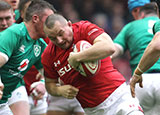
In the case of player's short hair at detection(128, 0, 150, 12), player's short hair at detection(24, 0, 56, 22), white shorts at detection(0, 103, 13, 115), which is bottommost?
white shorts at detection(0, 103, 13, 115)

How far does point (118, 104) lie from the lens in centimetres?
371

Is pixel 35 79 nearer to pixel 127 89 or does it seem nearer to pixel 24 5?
pixel 24 5

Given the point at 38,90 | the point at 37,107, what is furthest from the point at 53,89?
the point at 37,107

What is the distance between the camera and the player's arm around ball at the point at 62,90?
3.81 meters

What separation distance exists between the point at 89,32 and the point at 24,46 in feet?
2.93

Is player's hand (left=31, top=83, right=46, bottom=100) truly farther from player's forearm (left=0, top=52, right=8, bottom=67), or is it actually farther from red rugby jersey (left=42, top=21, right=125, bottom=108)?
player's forearm (left=0, top=52, right=8, bottom=67)

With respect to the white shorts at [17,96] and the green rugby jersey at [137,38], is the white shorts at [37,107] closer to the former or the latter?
the white shorts at [17,96]

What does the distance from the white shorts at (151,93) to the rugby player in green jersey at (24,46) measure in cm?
147

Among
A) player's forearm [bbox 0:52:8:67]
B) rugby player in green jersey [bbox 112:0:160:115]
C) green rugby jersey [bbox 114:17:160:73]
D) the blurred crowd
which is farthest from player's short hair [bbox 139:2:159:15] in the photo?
the blurred crowd

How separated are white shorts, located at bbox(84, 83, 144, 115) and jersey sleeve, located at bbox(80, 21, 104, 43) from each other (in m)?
0.64

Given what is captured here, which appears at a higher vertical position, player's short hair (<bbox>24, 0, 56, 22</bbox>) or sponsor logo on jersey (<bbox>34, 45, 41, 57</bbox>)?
player's short hair (<bbox>24, 0, 56, 22</bbox>)

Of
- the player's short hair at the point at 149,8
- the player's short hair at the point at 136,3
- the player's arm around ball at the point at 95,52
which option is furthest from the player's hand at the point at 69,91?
the player's short hair at the point at 136,3

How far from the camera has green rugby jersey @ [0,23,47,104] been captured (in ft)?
12.6

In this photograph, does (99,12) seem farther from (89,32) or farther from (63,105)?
(89,32)
